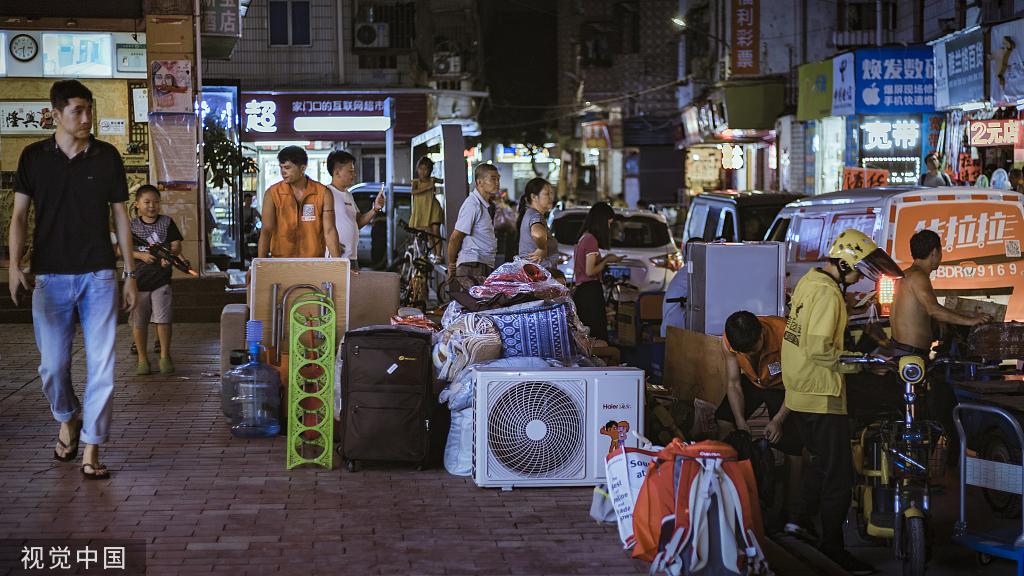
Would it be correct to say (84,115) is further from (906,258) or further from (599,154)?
(599,154)

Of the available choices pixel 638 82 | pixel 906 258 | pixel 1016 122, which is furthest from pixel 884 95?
pixel 638 82

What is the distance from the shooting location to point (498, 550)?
6156 millimetres

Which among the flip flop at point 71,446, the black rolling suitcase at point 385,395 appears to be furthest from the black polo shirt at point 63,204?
the black rolling suitcase at point 385,395

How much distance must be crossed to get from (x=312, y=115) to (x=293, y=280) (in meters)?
14.7

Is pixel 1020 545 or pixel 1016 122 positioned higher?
pixel 1016 122

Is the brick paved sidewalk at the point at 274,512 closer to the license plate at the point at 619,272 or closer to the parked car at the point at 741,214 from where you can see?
the license plate at the point at 619,272

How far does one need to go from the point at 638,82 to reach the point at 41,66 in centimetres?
4266

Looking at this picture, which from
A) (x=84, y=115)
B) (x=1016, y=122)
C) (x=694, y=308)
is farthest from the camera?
(x=1016, y=122)

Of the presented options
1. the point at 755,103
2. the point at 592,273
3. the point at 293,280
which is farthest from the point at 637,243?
the point at 755,103

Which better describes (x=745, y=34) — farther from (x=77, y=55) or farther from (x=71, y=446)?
(x=71, y=446)

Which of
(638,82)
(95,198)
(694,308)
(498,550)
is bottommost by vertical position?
(498,550)

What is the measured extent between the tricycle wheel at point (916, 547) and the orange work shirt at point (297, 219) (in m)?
5.53

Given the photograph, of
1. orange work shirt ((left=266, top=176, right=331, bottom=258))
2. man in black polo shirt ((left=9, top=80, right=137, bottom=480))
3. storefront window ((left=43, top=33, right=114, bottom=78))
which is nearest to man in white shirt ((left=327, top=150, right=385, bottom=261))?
orange work shirt ((left=266, top=176, right=331, bottom=258))

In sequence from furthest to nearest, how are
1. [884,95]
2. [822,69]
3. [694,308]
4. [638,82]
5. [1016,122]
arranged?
[638,82] → [822,69] → [884,95] → [1016,122] → [694,308]
